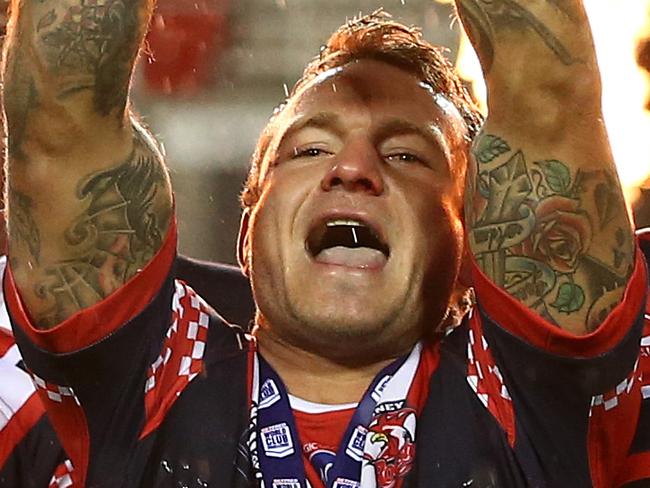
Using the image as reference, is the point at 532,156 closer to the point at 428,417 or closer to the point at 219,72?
the point at 428,417

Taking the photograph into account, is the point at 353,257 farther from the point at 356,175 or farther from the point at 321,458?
the point at 321,458

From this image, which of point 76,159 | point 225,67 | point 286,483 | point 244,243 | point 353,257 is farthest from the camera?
point 225,67

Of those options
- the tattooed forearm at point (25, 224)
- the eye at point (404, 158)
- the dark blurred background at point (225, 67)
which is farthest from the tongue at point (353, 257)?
the dark blurred background at point (225, 67)

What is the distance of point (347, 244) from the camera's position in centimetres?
235

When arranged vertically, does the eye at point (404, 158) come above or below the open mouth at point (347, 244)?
above

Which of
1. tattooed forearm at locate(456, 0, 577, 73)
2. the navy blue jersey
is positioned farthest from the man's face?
tattooed forearm at locate(456, 0, 577, 73)

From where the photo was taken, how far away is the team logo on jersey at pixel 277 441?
2213 mm

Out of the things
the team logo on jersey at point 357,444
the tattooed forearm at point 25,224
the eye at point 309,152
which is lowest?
the team logo on jersey at point 357,444

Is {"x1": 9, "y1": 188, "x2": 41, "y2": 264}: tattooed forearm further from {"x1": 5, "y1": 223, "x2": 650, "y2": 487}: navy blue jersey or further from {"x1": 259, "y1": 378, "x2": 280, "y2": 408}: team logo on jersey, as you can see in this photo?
{"x1": 259, "y1": 378, "x2": 280, "y2": 408}: team logo on jersey

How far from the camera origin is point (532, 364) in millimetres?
2043

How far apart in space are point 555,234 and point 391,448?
41 centimetres

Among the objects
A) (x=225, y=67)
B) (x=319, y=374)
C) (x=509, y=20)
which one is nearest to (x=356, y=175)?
(x=319, y=374)

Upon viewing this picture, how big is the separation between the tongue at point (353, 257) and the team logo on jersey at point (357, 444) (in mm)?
244

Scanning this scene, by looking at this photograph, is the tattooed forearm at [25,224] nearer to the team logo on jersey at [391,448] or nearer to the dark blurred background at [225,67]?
the team logo on jersey at [391,448]
